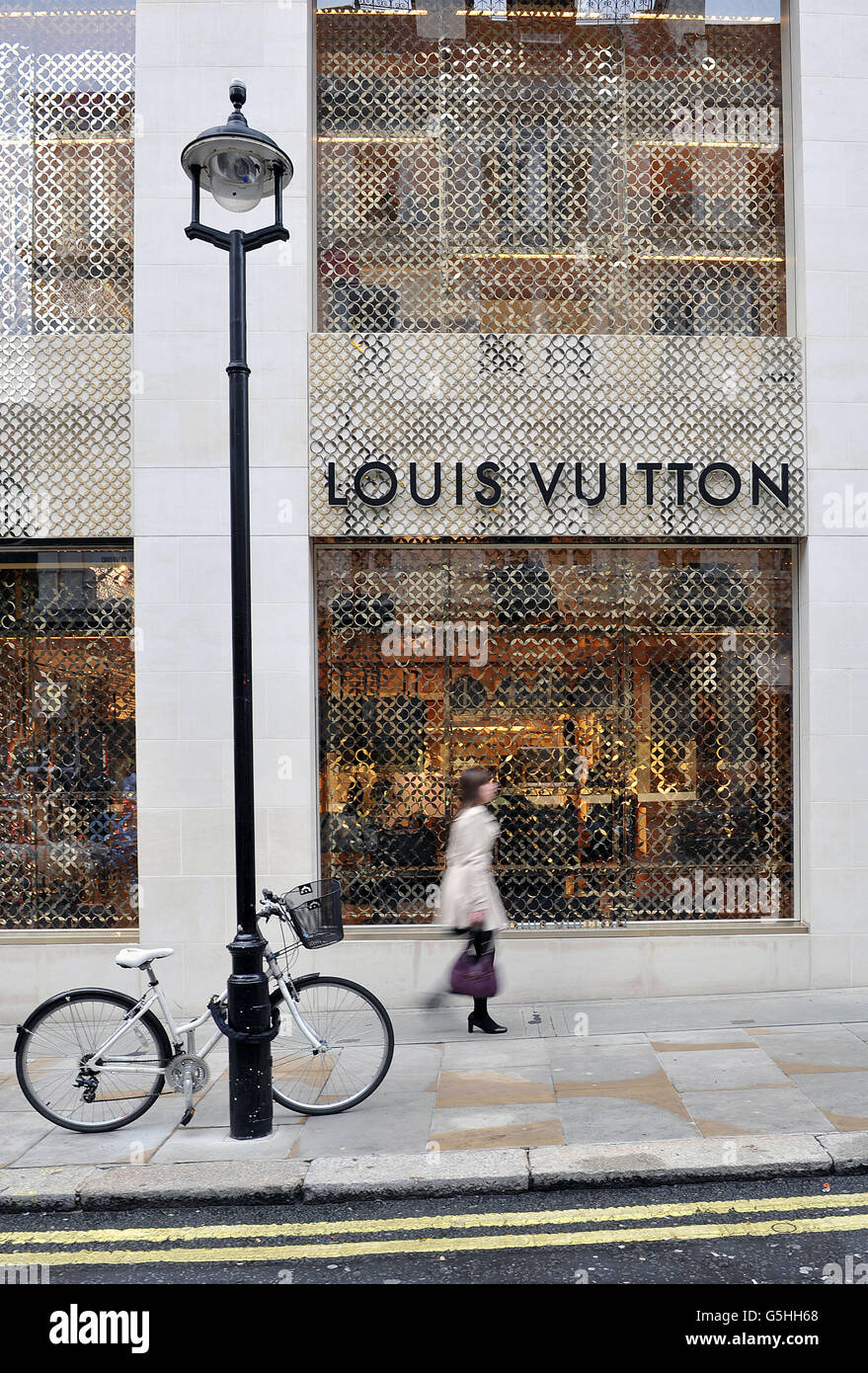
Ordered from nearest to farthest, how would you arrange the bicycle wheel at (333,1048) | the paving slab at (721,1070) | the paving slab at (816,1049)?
1. the bicycle wheel at (333,1048)
2. the paving slab at (721,1070)
3. the paving slab at (816,1049)

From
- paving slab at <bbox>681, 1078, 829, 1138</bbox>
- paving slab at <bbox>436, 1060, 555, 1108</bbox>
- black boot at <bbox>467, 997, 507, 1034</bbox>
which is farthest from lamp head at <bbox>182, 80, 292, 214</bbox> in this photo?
paving slab at <bbox>681, 1078, 829, 1138</bbox>

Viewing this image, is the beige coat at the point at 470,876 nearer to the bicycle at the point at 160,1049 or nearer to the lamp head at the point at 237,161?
the bicycle at the point at 160,1049

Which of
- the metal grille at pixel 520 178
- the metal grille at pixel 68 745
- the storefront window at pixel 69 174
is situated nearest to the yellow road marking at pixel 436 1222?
the metal grille at pixel 68 745

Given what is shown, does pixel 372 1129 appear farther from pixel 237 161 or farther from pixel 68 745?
pixel 237 161

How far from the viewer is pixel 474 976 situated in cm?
737

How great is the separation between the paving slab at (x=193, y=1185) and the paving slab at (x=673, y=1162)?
1238 mm

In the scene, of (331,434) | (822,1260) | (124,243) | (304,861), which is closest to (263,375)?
(331,434)

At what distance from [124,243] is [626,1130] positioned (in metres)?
7.91

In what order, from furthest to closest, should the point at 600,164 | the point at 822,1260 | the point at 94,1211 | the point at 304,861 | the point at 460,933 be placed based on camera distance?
1. the point at 600,164
2. the point at 304,861
3. the point at 460,933
4. the point at 94,1211
5. the point at 822,1260

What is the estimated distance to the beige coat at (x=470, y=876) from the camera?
7.33 meters

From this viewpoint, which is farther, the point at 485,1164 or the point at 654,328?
the point at 654,328

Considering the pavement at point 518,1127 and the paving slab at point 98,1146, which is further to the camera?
the paving slab at point 98,1146

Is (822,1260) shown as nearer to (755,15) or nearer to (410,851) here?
(410,851)

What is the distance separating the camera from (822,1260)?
13.8 ft
